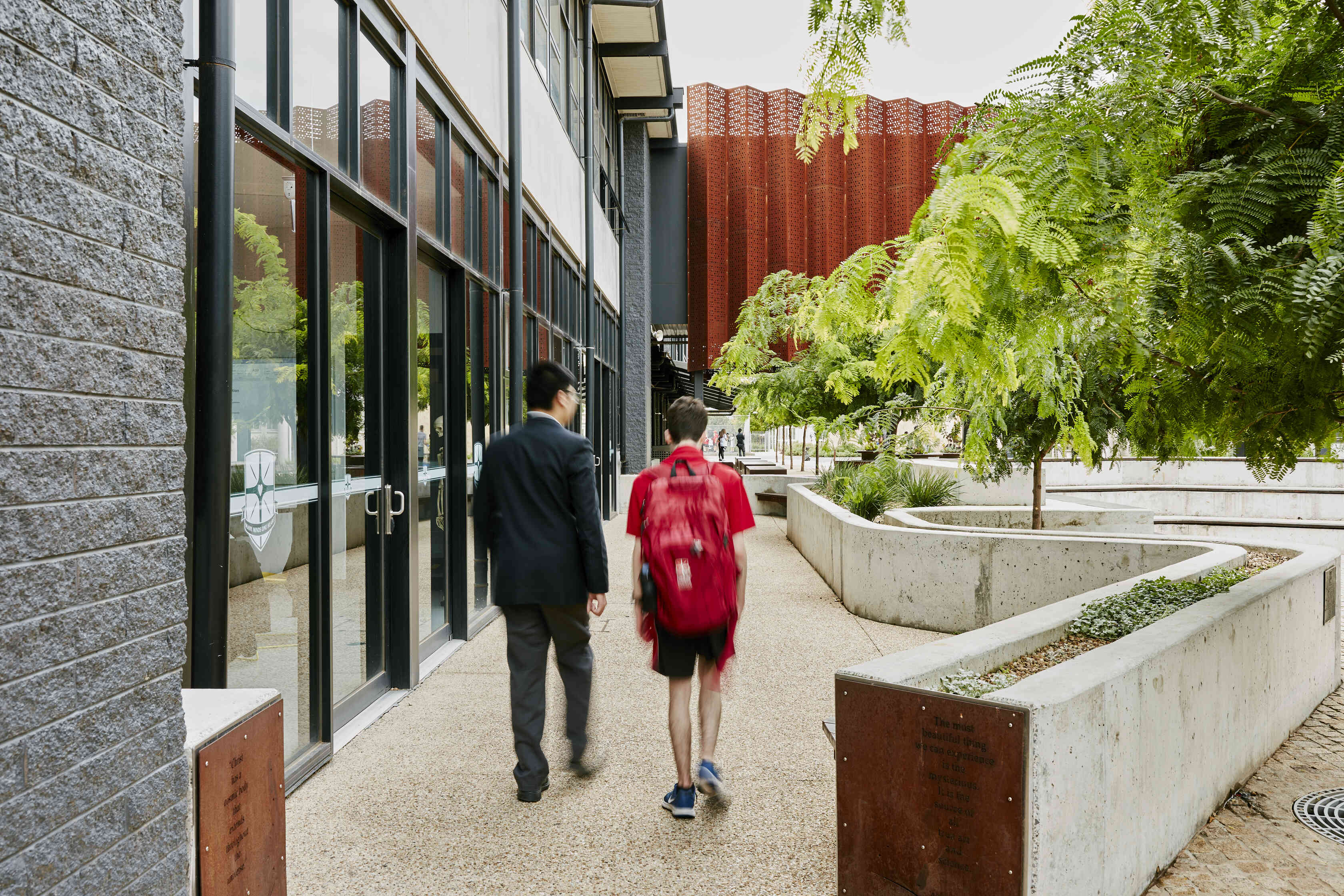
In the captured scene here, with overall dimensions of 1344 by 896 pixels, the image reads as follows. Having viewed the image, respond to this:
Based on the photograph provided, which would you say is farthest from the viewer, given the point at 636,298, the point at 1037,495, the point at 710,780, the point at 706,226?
the point at 706,226

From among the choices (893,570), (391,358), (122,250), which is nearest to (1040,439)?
(893,570)

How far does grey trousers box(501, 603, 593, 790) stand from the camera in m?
4.31

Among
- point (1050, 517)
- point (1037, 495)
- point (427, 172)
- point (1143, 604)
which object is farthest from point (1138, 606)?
point (1050, 517)

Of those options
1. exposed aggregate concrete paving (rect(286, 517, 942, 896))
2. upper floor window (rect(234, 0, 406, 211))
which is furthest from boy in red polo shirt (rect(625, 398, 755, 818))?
upper floor window (rect(234, 0, 406, 211))

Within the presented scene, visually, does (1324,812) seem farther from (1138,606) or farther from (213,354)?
(213,354)

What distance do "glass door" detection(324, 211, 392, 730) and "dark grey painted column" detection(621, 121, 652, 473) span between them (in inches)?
694

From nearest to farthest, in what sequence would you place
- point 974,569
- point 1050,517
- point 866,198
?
point 974,569 → point 1050,517 → point 866,198

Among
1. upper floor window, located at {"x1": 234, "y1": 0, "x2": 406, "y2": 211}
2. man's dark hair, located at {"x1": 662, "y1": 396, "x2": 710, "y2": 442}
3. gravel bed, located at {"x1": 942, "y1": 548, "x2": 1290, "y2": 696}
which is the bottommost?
gravel bed, located at {"x1": 942, "y1": 548, "x2": 1290, "y2": 696}

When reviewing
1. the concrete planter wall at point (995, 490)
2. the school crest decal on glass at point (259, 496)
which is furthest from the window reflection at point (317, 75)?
the concrete planter wall at point (995, 490)

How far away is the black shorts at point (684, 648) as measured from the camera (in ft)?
13.0

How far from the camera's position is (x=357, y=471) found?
568 centimetres

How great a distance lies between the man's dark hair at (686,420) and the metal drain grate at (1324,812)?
3213 mm

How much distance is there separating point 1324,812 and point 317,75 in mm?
6230

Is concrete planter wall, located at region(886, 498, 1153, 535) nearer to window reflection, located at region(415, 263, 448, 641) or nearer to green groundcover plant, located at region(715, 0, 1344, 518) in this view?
window reflection, located at region(415, 263, 448, 641)
